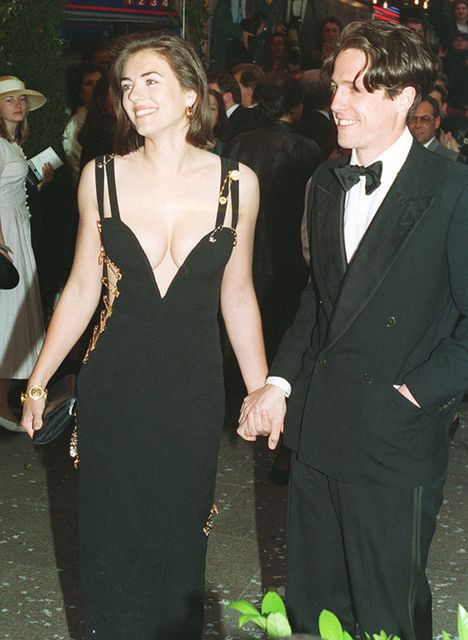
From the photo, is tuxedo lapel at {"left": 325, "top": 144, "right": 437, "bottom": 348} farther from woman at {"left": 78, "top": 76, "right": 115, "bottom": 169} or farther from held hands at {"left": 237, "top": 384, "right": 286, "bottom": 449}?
woman at {"left": 78, "top": 76, "right": 115, "bottom": 169}

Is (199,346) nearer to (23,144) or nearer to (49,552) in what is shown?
(49,552)

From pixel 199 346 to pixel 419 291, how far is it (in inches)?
35.3

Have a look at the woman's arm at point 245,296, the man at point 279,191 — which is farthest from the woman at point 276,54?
the woman's arm at point 245,296

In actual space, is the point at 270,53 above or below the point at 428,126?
below

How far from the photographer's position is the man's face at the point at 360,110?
3328 mm

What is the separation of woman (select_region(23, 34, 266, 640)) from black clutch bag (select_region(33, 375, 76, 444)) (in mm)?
38

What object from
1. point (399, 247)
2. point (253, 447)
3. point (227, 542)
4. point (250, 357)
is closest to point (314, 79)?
point (253, 447)

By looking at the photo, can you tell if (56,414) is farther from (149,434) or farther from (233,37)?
(233,37)

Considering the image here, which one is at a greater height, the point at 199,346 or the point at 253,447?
the point at 199,346

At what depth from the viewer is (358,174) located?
134 inches

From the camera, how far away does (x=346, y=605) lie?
3.65 meters

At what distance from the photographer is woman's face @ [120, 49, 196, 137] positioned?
3801mm


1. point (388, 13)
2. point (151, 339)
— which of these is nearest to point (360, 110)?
point (151, 339)

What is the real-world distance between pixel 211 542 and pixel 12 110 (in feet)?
12.8
